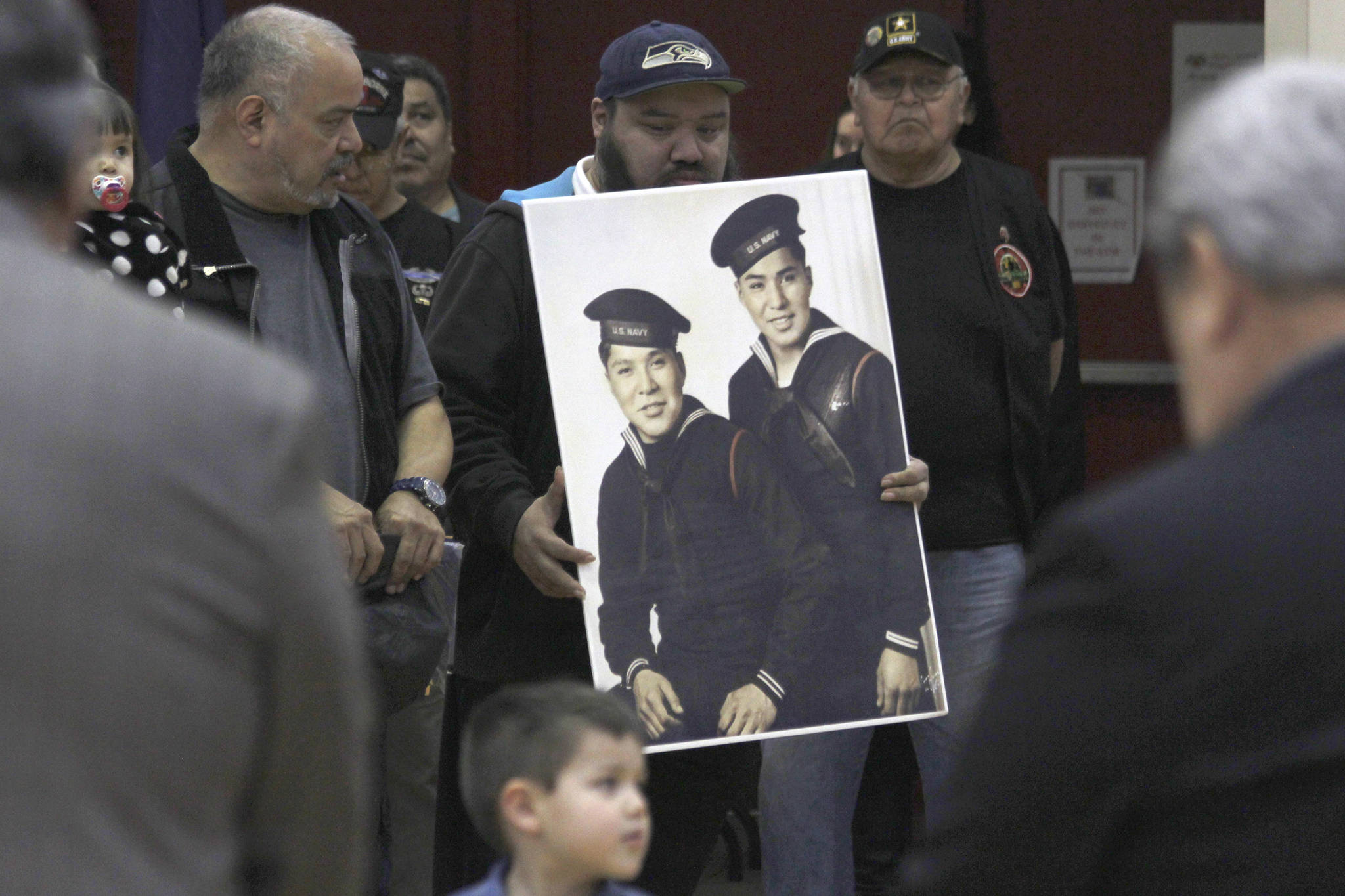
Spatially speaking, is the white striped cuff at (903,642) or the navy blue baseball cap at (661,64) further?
the navy blue baseball cap at (661,64)

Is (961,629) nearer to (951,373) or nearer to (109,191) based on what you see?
(951,373)

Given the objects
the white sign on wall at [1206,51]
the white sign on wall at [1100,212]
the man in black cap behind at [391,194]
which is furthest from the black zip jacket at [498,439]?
the white sign on wall at [1206,51]

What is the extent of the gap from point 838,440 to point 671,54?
29.3 inches

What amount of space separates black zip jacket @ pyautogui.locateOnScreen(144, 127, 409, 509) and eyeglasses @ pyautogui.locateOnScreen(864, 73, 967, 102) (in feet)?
3.83

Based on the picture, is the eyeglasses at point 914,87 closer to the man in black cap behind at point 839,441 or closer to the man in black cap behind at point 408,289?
the man in black cap behind at point 839,441

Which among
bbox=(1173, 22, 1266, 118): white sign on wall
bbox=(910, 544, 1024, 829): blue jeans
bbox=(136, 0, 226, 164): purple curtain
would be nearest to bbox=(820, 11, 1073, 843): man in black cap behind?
bbox=(910, 544, 1024, 829): blue jeans

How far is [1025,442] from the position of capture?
3.82m

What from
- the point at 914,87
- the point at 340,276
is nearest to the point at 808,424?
the point at 340,276

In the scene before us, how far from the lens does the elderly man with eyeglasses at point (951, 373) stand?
364cm

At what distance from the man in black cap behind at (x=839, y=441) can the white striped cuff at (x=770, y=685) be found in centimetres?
8

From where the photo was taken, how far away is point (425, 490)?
3.26 m

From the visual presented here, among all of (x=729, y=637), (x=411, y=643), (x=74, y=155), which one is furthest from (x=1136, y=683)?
(x=411, y=643)

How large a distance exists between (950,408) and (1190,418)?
2.34 meters

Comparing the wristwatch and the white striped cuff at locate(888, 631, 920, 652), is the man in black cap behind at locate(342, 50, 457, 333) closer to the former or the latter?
the wristwatch
